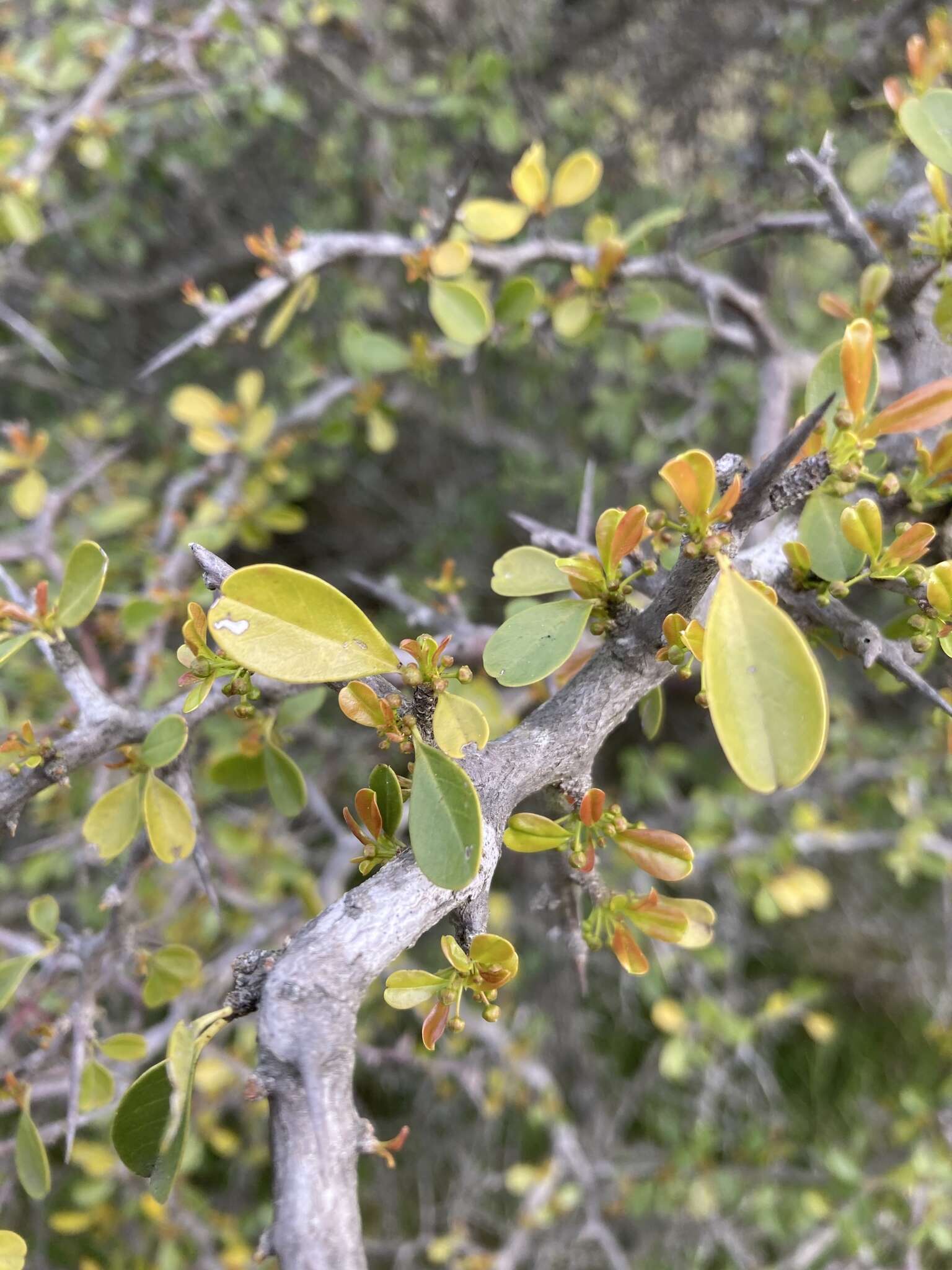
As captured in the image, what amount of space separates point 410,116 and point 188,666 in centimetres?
154

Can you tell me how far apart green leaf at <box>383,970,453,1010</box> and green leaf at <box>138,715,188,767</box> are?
0.77ft

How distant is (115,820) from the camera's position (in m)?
0.64

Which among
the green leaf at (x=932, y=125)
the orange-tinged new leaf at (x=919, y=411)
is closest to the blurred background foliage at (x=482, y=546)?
the green leaf at (x=932, y=125)

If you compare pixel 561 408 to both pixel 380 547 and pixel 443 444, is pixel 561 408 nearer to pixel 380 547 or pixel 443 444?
pixel 443 444

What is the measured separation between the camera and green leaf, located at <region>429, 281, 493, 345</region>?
86cm

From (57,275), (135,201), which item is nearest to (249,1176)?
(57,275)

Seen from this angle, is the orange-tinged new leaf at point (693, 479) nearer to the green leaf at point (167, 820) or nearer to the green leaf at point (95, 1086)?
the green leaf at point (167, 820)

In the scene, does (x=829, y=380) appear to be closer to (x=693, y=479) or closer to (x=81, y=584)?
(x=693, y=479)

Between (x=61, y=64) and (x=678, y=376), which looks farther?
(x=678, y=376)

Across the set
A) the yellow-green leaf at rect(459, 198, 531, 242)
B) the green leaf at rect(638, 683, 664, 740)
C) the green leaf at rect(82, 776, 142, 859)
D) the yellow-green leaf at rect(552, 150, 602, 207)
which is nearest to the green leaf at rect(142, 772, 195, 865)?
the green leaf at rect(82, 776, 142, 859)

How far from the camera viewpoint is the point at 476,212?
0.89 metres

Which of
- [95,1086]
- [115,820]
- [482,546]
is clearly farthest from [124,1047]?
[482,546]

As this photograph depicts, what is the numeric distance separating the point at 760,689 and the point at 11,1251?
0.60 metres

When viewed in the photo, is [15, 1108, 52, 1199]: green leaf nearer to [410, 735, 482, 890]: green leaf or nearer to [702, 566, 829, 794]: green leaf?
[410, 735, 482, 890]: green leaf
